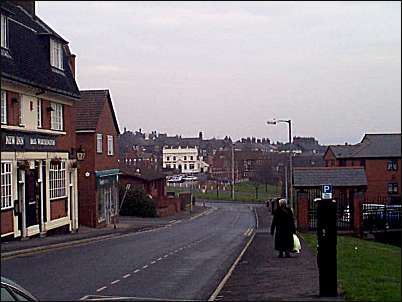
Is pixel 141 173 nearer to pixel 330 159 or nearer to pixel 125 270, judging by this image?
pixel 330 159

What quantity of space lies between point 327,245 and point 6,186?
17.0 meters

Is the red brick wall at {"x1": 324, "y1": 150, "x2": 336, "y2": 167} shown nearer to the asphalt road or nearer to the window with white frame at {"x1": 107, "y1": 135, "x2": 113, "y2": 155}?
the window with white frame at {"x1": 107, "y1": 135, "x2": 113, "y2": 155}

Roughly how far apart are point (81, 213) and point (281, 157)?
19.5m

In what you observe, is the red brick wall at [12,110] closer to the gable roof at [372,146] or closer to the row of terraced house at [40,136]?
the row of terraced house at [40,136]

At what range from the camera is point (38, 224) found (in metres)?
30.7

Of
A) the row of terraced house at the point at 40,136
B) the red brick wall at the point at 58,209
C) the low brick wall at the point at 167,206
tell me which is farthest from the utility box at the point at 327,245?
the low brick wall at the point at 167,206

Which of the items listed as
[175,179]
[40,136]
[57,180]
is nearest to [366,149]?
[57,180]

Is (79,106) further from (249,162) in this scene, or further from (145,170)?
(145,170)

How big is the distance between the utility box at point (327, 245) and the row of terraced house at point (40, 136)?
15606mm

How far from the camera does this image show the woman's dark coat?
19.4 metres

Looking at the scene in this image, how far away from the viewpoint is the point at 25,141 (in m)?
28.5

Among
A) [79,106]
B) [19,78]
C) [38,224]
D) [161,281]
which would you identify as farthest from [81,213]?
[161,281]

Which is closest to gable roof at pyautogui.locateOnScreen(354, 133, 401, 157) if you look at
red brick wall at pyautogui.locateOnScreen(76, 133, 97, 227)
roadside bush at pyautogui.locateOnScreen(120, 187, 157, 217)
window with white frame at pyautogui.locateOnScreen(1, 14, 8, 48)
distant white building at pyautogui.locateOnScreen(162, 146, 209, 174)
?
red brick wall at pyautogui.locateOnScreen(76, 133, 97, 227)

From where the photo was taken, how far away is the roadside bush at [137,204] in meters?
58.0
